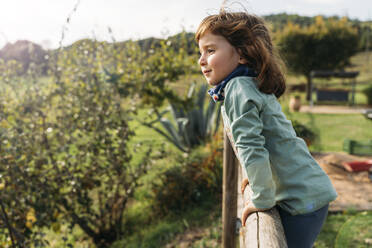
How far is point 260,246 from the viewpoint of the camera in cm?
92

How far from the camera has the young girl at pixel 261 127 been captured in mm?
1120

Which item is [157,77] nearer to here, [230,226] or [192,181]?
[192,181]

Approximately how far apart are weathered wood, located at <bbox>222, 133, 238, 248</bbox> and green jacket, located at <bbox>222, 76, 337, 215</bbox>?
811mm

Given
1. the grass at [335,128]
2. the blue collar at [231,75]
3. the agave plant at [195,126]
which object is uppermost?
the blue collar at [231,75]

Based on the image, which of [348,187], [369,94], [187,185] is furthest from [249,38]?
[369,94]

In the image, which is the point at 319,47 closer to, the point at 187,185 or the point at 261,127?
the point at 187,185

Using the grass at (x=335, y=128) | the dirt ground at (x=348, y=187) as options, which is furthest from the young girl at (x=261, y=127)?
the grass at (x=335, y=128)

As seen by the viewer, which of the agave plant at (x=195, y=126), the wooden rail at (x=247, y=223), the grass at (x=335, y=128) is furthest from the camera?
the grass at (x=335, y=128)

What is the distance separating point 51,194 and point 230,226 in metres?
2.00

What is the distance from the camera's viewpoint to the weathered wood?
6.83 feet

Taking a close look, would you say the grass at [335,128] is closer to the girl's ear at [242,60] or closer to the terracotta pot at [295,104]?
the terracotta pot at [295,104]

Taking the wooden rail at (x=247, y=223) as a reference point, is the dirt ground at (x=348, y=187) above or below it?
below

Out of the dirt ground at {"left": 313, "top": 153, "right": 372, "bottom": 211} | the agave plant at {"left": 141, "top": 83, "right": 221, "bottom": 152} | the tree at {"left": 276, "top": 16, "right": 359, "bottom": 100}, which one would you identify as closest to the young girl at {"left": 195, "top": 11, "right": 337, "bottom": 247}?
the dirt ground at {"left": 313, "top": 153, "right": 372, "bottom": 211}

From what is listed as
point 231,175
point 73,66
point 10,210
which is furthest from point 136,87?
point 231,175
